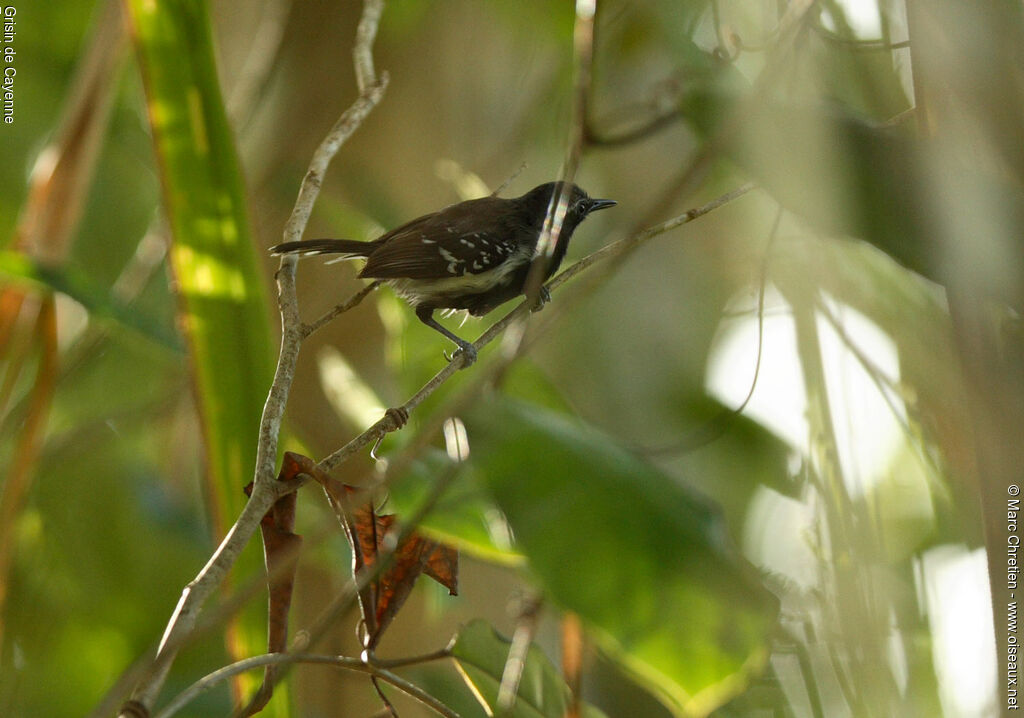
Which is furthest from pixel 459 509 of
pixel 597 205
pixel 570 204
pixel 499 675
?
pixel 597 205

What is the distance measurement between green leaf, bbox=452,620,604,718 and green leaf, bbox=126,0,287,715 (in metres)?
0.17

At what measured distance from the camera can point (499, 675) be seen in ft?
2.89

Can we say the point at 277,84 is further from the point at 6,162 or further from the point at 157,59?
the point at 157,59

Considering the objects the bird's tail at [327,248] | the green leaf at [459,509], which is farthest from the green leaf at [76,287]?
the green leaf at [459,509]

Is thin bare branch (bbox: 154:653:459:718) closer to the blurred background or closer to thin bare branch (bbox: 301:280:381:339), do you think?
the blurred background

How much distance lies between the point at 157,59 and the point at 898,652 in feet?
2.89

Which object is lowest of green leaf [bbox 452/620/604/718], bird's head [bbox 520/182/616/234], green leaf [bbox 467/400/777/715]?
green leaf [bbox 452/620/604/718]

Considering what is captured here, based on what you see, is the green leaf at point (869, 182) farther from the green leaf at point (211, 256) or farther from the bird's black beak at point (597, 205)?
the bird's black beak at point (597, 205)

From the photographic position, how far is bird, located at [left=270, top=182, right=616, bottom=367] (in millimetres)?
1183

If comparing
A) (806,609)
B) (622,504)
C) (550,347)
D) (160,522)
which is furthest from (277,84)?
(806,609)

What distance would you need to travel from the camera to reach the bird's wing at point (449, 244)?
1143 millimetres

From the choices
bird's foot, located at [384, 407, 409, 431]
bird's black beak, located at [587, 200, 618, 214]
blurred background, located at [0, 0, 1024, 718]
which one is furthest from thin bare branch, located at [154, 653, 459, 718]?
bird's black beak, located at [587, 200, 618, 214]

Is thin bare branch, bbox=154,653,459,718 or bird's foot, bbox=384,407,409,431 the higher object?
Result: bird's foot, bbox=384,407,409,431

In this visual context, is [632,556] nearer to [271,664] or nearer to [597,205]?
[271,664]
